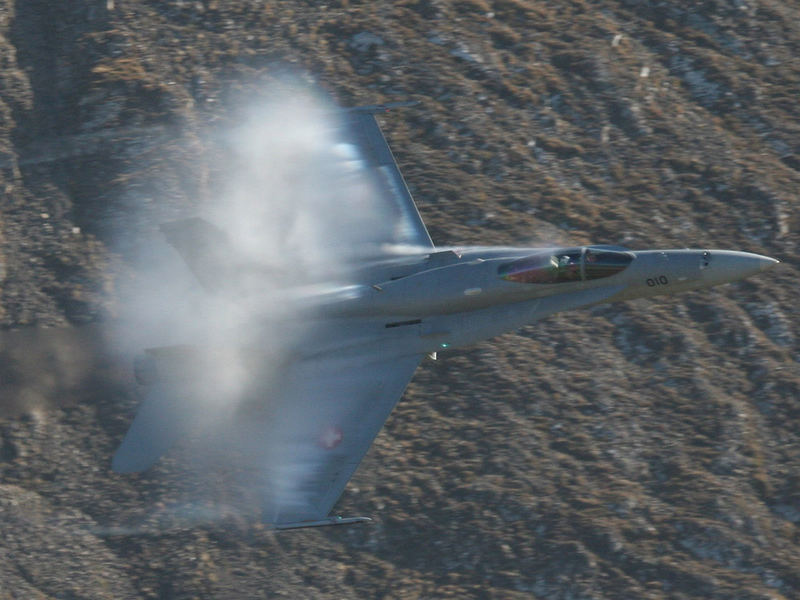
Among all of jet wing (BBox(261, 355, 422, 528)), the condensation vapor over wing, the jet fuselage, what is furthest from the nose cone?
jet wing (BBox(261, 355, 422, 528))

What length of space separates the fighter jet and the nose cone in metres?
0.02

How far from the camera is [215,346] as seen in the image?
59.5 ft

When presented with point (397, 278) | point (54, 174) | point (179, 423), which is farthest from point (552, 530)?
point (54, 174)

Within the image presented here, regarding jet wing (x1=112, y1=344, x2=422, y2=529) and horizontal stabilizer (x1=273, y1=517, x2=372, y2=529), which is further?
jet wing (x1=112, y1=344, x2=422, y2=529)

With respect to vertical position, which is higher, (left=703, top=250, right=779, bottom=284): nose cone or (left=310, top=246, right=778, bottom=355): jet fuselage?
(left=703, top=250, right=779, bottom=284): nose cone

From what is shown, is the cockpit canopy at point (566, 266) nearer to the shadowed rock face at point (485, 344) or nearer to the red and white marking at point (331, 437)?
the shadowed rock face at point (485, 344)

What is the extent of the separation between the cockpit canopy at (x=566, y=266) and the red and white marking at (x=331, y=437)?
382cm

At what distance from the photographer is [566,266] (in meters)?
17.4

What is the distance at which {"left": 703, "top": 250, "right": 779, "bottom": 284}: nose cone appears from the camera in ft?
56.8

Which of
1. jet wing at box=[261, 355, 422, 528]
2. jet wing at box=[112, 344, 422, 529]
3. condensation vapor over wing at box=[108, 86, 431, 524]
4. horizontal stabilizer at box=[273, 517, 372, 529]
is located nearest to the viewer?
horizontal stabilizer at box=[273, 517, 372, 529]

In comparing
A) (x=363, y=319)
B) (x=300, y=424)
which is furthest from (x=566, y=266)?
→ (x=300, y=424)

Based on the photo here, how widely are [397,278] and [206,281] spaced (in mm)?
3506

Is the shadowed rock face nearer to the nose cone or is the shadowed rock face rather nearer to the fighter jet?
the fighter jet

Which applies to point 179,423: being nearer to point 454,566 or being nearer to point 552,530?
point 454,566
